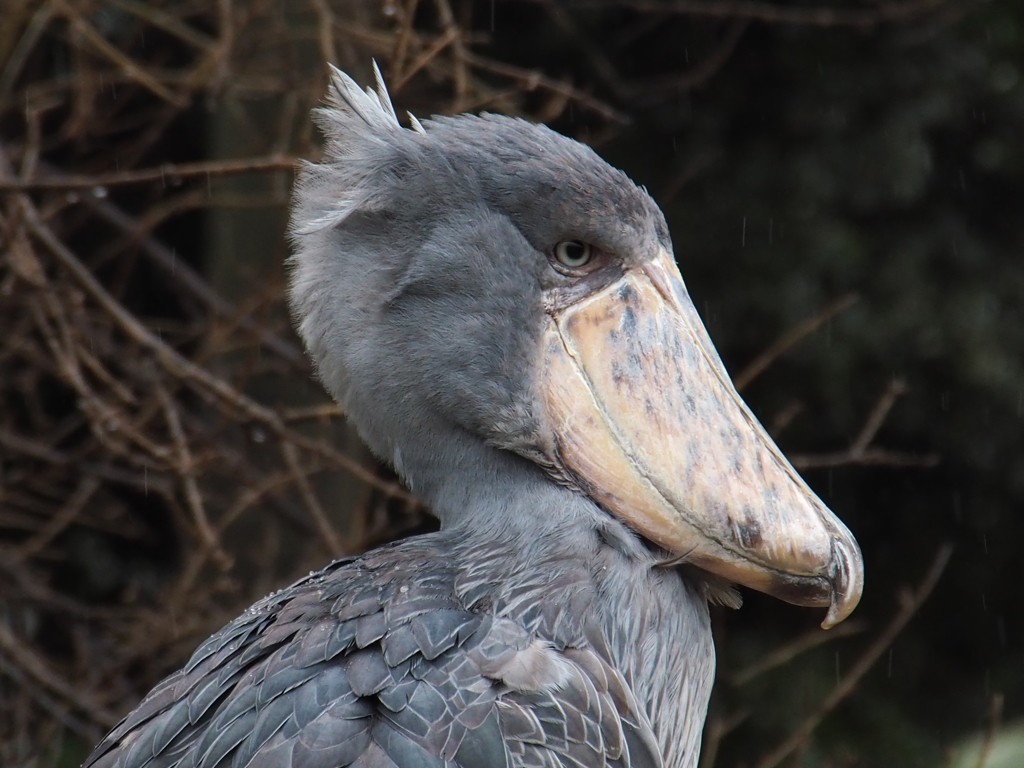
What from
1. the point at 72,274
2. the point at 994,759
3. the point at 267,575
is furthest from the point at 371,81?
the point at 994,759

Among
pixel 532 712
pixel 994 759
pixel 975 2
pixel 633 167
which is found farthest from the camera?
pixel 633 167

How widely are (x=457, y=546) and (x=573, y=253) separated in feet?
1.49

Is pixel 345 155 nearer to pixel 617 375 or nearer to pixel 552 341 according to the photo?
pixel 552 341

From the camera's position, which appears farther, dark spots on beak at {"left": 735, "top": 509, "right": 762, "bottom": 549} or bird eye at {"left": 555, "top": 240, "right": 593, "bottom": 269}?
bird eye at {"left": 555, "top": 240, "right": 593, "bottom": 269}

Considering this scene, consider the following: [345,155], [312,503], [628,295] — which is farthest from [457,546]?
[312,503]

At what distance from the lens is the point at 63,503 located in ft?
12.6

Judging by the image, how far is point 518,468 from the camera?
186cm

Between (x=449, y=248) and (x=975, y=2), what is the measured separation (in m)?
3.00

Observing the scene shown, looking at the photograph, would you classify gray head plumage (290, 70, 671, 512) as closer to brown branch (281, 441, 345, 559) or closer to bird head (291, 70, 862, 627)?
bird head (291, 70, 862, 627)

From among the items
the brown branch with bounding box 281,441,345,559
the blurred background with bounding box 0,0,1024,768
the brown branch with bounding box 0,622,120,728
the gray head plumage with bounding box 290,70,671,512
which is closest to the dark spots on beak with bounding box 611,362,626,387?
the gray head plumage with bounding box 290,70,671,512

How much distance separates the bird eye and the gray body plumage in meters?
0.02

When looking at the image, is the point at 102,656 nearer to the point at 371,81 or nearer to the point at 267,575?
the point at 267,575

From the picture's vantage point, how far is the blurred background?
11.3 feet

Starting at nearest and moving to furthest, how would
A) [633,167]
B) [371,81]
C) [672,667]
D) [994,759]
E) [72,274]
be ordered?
[672,667] → [72,274] → [371,81] → [994,759] → [633,167]
